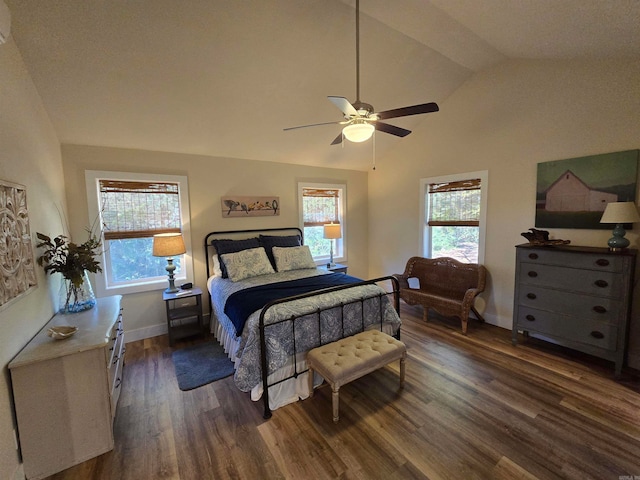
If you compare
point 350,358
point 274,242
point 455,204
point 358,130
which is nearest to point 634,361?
point 455,204

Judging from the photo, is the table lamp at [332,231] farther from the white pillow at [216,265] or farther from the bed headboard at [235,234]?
the white pillow at [216,265]

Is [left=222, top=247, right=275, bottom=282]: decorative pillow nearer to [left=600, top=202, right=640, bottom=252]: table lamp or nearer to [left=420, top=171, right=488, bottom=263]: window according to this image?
[left=420, top=171, right=488, bottom=263]: window

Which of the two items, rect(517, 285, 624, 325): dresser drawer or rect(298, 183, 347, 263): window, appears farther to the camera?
→ rect(298, 183, 347, 263): window

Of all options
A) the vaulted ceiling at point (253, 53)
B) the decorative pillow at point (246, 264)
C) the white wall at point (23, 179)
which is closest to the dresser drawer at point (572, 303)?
the vaulted ceiling at point (253, 53)

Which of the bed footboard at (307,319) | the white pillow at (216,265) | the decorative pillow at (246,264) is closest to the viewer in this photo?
the bed footboard at (307,319)

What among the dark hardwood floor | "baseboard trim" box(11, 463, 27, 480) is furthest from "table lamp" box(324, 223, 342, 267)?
"baseboard trim" box(11, 463, 27, 480)

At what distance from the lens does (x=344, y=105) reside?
6.27 ft

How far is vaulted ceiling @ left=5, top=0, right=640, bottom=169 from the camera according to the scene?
2.01 meters

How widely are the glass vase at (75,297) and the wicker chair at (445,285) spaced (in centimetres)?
368

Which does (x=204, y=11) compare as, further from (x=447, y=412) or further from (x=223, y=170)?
(x=447, y=412)

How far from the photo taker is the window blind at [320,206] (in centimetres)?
482

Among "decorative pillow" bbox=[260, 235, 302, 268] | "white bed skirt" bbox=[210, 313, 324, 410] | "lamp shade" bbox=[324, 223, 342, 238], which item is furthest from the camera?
"lamp shade" bbox=[324, 223, 342, 238]

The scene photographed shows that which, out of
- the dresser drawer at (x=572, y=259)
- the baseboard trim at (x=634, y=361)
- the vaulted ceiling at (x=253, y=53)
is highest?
the vaulted ceiling at (x=253, y=53)

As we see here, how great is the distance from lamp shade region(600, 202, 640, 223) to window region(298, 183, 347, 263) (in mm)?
3429
